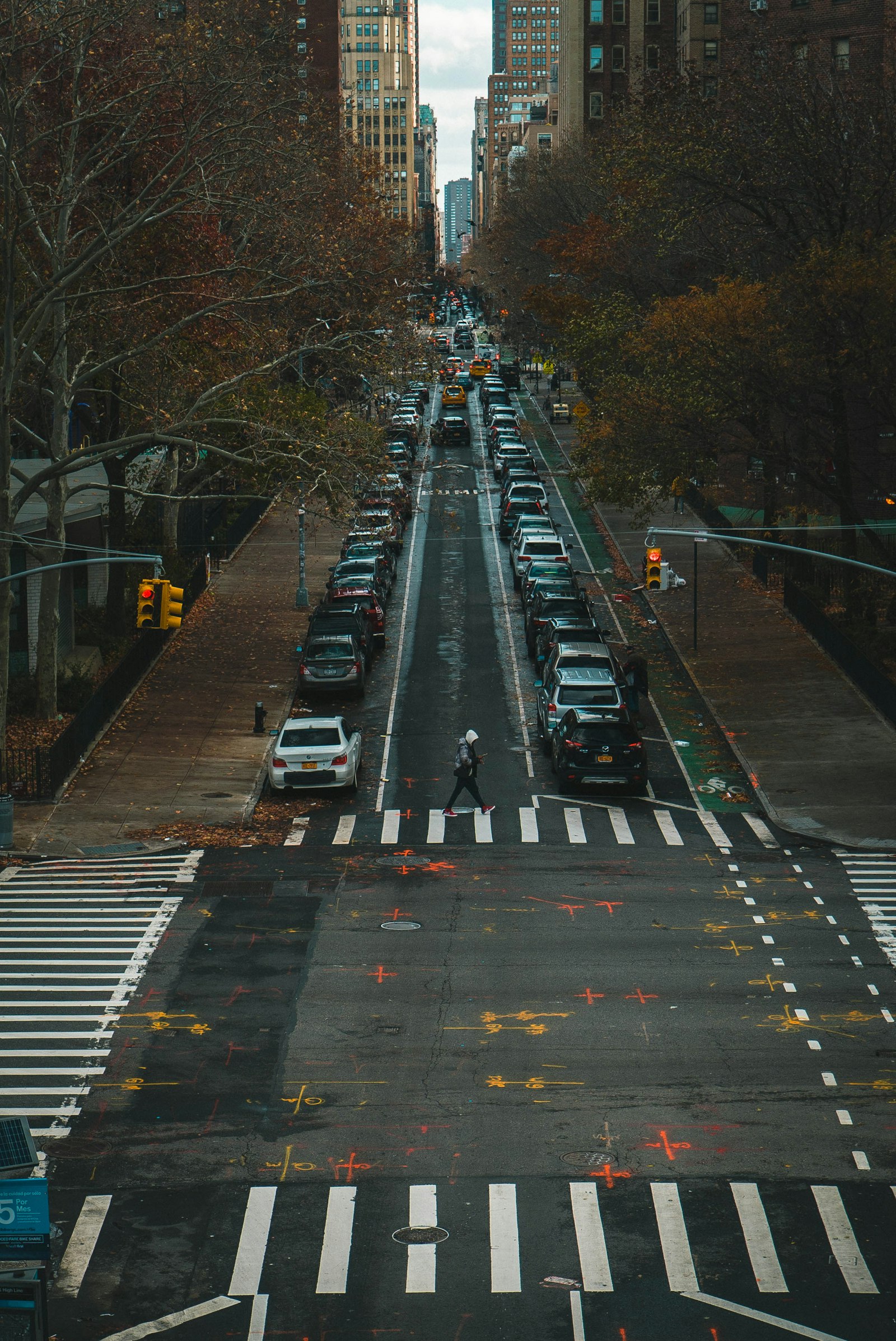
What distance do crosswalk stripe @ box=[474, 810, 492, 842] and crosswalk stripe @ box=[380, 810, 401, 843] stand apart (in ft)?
4.81

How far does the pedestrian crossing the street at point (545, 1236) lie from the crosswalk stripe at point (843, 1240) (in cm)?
1

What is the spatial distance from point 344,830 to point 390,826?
87 centimetres

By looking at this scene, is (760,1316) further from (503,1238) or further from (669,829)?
(669,829)

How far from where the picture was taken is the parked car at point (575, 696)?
34.8 m

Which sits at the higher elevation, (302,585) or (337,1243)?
(302,585)

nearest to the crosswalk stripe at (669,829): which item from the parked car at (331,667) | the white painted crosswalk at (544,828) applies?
the white painted crosswalk at (544,828)

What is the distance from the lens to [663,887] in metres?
25.9

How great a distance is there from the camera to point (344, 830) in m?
30.3

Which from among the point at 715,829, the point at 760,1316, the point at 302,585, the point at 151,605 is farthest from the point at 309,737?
the point at 760,1316

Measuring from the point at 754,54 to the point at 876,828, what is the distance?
116ft

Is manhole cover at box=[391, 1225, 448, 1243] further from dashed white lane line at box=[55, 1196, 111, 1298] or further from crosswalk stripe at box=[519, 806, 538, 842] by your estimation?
crosswalk stripe at box=[519, 806, 538, 842]

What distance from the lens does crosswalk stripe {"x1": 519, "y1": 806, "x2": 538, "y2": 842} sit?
29469 millimetres

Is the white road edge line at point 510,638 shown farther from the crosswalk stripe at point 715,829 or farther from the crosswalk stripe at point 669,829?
the crosswalk stripe at point 715,829

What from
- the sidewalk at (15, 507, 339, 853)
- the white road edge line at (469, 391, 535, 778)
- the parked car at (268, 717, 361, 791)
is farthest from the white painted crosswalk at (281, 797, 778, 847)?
the white road edge line at (469, 391, 535, 778)
